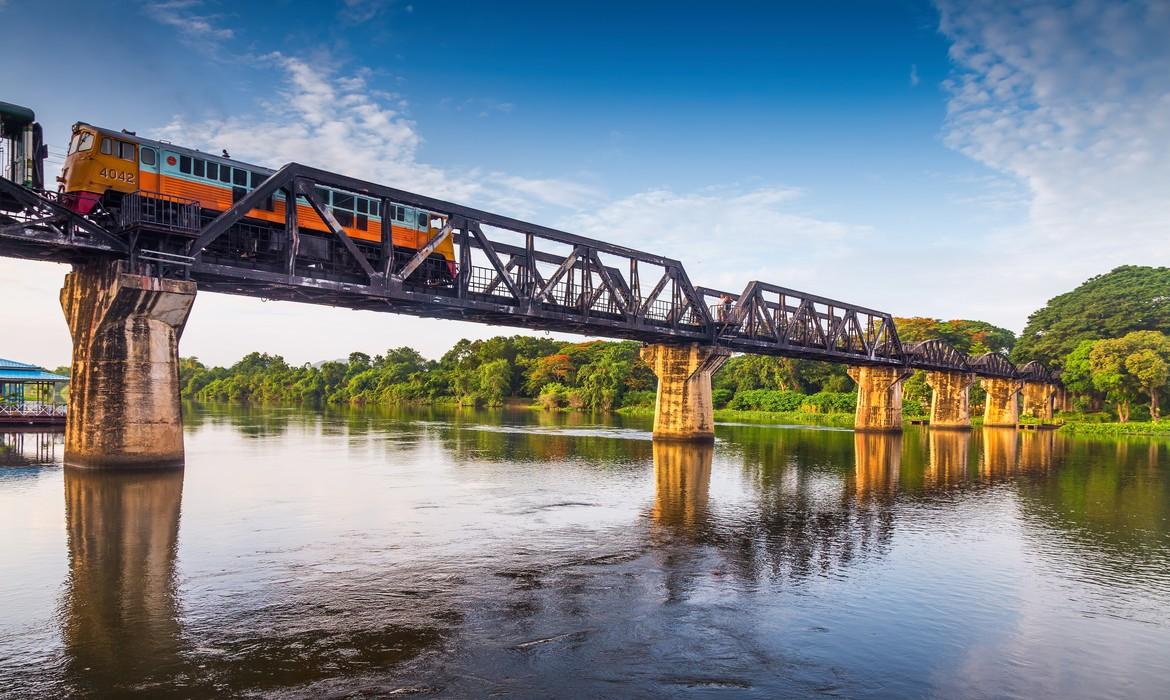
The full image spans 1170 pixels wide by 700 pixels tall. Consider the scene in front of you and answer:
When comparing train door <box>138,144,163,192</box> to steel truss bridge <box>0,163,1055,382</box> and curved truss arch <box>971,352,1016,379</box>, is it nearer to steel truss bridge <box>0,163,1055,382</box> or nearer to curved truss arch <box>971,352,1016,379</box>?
steel truss bridge <box>0,163,1055,382</box>

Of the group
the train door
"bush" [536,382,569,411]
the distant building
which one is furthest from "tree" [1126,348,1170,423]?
the distant building

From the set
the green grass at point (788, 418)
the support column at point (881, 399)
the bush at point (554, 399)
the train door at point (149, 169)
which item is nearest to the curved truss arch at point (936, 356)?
the support column at point (881, 399)

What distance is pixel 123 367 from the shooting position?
32812 mm

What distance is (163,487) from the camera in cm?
3136

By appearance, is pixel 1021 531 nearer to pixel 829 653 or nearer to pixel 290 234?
pixel 829 653

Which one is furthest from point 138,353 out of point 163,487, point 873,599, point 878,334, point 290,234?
point 878,334

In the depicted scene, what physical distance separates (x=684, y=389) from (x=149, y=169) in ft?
148

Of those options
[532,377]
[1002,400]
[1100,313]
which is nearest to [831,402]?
[1002,400]

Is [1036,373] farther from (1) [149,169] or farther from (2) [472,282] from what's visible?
(1) [149,169]

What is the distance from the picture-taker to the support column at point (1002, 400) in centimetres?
11462

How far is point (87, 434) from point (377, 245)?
18225 millimetres

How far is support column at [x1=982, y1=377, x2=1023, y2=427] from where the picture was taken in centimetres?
11462

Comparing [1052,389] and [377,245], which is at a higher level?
[377,245]

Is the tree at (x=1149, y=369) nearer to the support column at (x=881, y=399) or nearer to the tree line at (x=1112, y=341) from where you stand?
the tree line at (x=1112, y=341)
